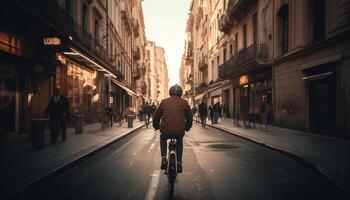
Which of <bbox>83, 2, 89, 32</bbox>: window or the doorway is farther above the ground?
<bbox>83, 2, 89, 32</bbox>: window

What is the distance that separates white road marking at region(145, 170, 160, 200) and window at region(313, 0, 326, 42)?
11.8 metres

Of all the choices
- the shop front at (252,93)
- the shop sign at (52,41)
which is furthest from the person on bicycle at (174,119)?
the shop front at (252,93)

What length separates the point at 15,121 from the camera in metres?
13.8

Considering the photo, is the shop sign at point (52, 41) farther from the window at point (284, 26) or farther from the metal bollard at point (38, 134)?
the window at point (284, 26)

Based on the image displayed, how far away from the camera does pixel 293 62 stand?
17.7 metres

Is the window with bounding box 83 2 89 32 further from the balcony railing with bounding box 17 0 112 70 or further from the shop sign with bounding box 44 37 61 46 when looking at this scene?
the shop sign with bounding box 44 37 61 46

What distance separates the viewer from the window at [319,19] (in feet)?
50.1

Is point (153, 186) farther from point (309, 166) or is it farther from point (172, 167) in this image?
point (309, 166)

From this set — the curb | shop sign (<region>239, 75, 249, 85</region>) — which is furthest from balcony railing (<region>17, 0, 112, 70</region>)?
shop sign (<region>239, 75, 249, 85</region>)

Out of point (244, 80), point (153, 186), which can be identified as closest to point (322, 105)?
point (153, 186)

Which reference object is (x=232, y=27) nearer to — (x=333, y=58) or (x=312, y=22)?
(x=312, y=22)

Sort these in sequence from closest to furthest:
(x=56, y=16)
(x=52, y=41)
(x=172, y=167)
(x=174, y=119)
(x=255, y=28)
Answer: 1. (x=172, y=167)
2. (x=174, y=119)
3. (x=52, y=41)
4. (x=56, y=16)
5. (x=255, y=28)

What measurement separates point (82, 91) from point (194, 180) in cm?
1656

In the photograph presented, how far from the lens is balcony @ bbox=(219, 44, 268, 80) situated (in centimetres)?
2288
